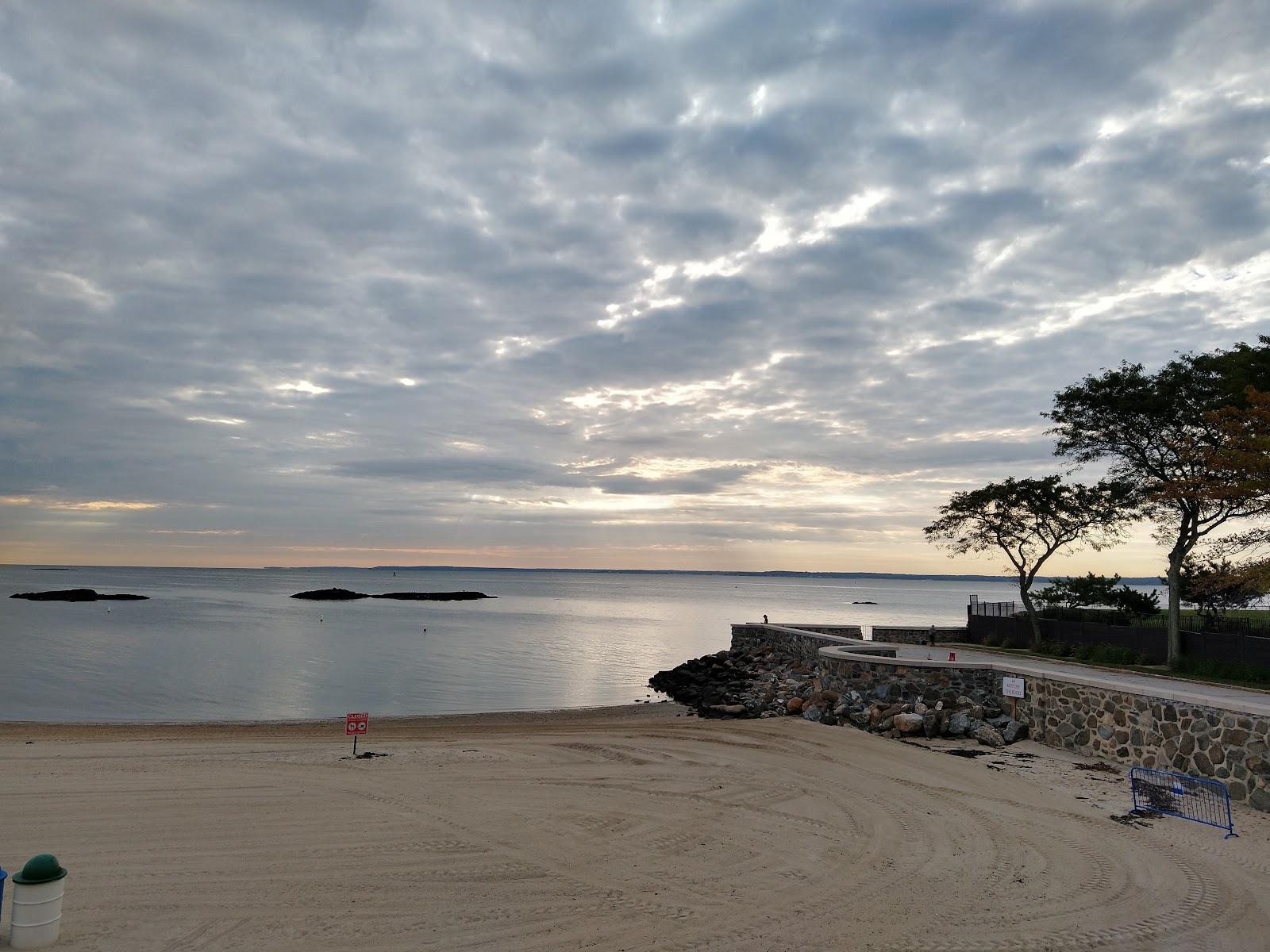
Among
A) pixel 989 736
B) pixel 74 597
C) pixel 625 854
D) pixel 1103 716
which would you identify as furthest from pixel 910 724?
pixel 74 597

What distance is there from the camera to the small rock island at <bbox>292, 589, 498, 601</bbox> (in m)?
129

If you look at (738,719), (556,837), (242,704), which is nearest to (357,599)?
(242,704)

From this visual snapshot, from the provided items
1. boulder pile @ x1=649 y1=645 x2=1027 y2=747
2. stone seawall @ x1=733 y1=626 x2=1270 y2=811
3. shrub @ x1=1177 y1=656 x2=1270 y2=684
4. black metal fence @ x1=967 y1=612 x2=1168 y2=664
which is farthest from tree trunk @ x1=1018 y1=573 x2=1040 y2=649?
stone seawall @ x1=733 y1=626 x2=1270 y2=811

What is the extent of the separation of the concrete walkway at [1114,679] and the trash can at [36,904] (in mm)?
15516

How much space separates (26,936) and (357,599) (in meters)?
130

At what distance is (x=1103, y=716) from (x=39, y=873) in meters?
16.8

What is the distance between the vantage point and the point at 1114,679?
18.0m

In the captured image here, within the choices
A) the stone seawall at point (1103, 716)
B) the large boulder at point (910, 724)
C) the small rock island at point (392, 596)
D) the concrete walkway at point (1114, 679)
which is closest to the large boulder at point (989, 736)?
the stone seawall at point (1103, 716)

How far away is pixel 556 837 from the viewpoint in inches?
401

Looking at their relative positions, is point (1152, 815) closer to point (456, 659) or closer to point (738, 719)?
point (738, 719)

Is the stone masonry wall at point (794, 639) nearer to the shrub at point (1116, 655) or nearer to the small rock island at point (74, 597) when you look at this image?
the shrub at point (1116, 655)

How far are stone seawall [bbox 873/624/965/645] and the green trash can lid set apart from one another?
32.0 m

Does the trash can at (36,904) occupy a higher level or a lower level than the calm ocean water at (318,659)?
higher

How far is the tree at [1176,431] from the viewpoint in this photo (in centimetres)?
2134
